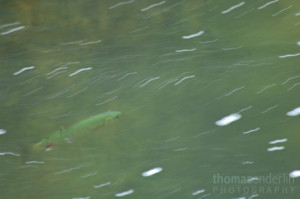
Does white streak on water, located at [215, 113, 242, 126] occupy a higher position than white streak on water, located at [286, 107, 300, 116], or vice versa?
white streak on water, located at [215, 113, 242, 126]

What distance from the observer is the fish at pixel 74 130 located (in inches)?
21.0

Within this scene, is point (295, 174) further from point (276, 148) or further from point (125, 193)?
point (125, 193)

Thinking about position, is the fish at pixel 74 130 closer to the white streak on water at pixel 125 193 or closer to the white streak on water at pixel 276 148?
the white streak on water at pixel 125 193

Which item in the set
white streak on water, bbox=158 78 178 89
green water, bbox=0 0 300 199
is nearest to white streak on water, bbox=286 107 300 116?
green water, bbox=0 0 300 199

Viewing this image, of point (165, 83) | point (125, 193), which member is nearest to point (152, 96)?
point (165, 83)

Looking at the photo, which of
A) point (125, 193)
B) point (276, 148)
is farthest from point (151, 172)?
point (276, 148)

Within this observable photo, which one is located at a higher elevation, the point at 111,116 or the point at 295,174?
the point at 111,116

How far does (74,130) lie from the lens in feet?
1.75

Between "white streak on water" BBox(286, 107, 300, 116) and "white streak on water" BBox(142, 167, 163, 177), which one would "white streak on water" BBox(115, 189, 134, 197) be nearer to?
"white streak on water" BBox(142, 167, 163, 177)

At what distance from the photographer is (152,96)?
547 millimetres

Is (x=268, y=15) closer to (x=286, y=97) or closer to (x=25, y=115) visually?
(x=286, y=97)

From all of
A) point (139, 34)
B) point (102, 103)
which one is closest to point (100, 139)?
point (102, 103)

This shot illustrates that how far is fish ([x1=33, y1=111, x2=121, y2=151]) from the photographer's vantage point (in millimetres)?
532

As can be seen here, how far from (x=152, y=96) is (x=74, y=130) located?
4.3 inches
